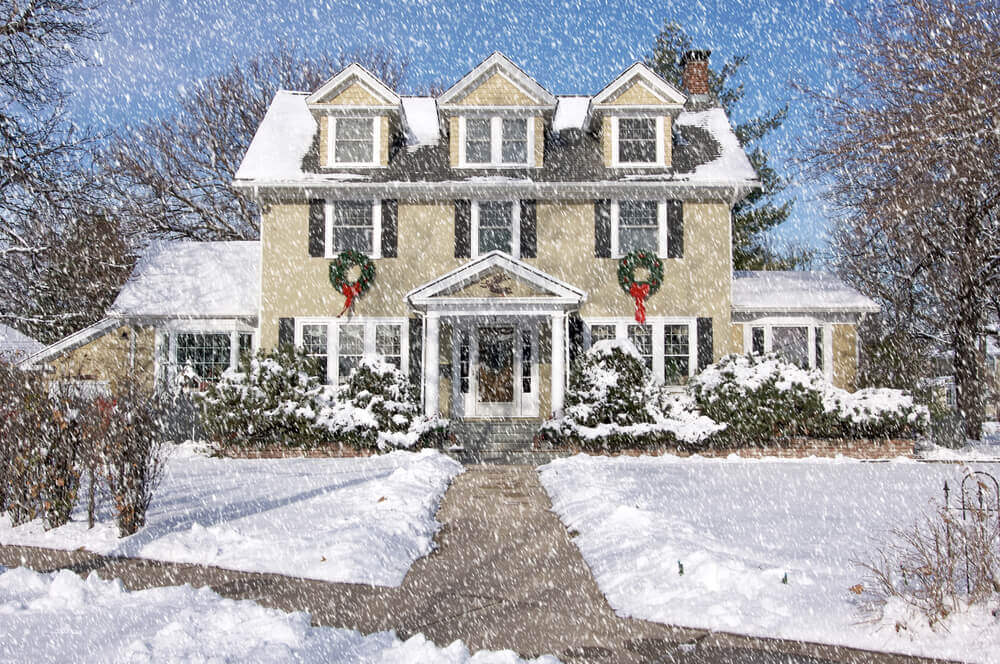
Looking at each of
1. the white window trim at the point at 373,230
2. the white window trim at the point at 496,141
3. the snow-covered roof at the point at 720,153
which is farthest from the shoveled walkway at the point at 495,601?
the snow-covered roof at the point at 720,153

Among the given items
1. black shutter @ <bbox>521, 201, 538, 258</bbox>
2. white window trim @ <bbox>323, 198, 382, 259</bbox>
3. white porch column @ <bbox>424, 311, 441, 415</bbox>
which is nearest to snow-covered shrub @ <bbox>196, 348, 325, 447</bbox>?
white porch column @ <bbox>424, 311, 441, 415</bbox>

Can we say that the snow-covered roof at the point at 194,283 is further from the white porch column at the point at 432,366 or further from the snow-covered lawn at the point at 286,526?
the snow-covered lawn at the point at 286,526

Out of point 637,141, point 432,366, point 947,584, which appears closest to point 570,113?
point 637,141

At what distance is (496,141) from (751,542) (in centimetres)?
1257

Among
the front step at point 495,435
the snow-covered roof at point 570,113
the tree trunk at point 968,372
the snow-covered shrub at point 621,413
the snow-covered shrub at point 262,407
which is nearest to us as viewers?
the snow-covered shrub at point 262,407

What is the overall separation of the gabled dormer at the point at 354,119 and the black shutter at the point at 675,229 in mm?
6170

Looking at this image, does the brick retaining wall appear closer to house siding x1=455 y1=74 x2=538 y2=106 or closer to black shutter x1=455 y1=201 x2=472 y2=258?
black shutter x1=455 y1=201 x2=472 y2=258

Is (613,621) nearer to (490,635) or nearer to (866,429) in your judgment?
(490,635)

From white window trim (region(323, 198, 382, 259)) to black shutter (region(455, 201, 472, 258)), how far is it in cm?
161

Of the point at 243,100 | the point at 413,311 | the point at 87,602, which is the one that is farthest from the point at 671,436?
the point at 243,100

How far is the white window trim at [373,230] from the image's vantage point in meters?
17.4

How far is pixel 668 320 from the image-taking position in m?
17.5

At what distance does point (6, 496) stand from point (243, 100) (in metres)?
25.0

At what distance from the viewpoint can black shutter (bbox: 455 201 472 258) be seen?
17531 mm
